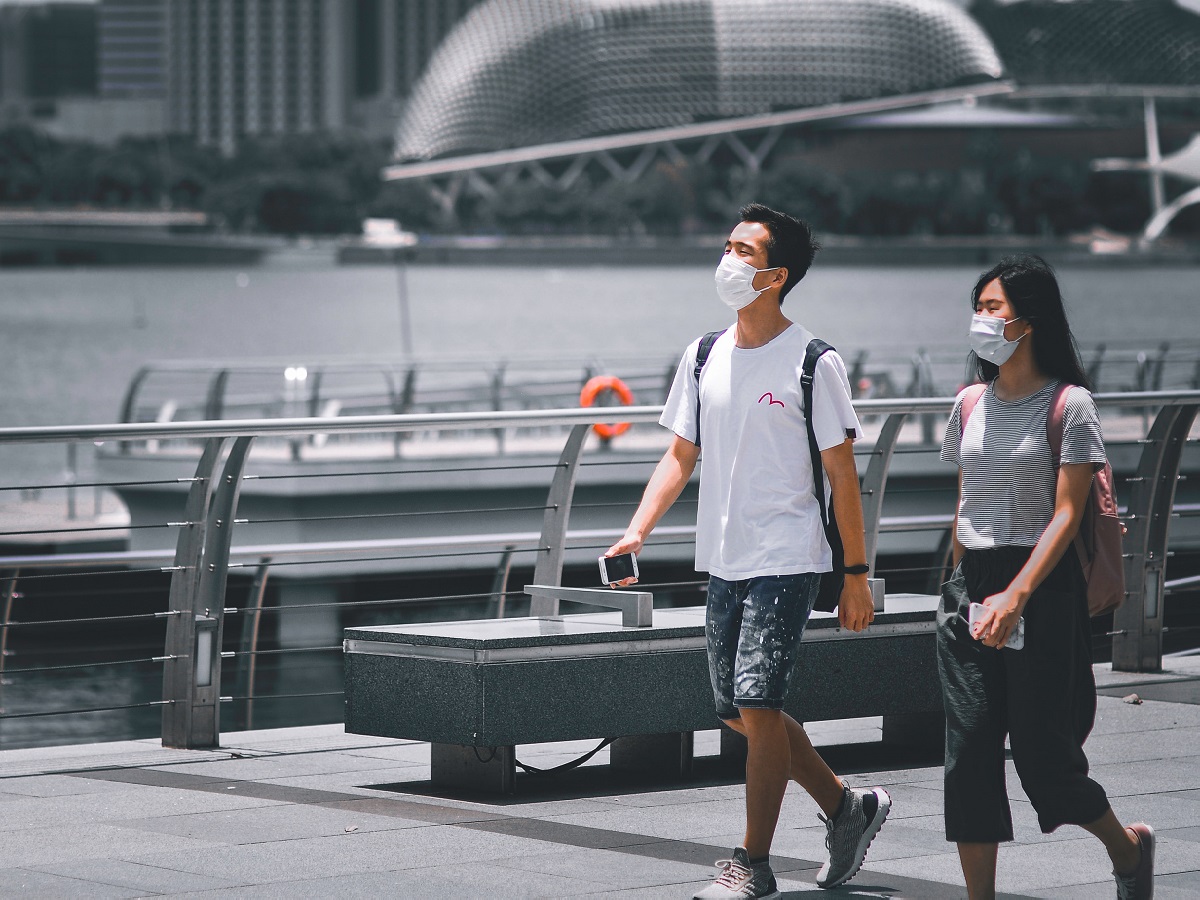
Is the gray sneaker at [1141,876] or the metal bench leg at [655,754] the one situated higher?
the gray sneaker at [1141,876]

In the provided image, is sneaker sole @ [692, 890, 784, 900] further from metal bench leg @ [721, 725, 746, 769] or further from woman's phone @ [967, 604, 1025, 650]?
metal bench leg @ [721, 725, 746, 769]

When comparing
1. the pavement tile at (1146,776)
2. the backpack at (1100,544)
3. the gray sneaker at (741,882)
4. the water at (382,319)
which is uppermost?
the backpack at (1100,544)

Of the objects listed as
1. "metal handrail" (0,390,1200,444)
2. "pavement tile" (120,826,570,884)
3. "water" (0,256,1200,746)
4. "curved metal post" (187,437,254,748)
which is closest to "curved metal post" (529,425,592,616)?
"metal handrail" (0,390,1200,444)

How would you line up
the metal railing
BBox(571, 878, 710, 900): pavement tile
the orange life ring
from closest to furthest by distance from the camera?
1. BBox(571, 878, 710, 900): pavement tile
2. the metal railing
3. the orange life ring

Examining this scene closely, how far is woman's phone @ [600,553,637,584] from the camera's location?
482 centimetres

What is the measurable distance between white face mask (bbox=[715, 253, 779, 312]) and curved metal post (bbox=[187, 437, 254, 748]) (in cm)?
237

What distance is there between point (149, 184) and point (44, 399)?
128141 mm

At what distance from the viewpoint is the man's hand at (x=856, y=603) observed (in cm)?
469

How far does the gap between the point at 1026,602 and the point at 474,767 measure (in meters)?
2.21

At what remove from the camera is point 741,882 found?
454 centimetres

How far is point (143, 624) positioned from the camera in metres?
15.6

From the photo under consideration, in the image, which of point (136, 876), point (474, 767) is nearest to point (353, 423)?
point (474, 767)

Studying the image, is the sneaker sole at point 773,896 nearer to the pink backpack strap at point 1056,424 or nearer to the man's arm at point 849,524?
the man's arm at point 849,524

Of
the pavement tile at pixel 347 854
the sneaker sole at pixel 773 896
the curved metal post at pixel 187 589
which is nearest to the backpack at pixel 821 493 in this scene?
the sneaker sole at pixel 773 896
